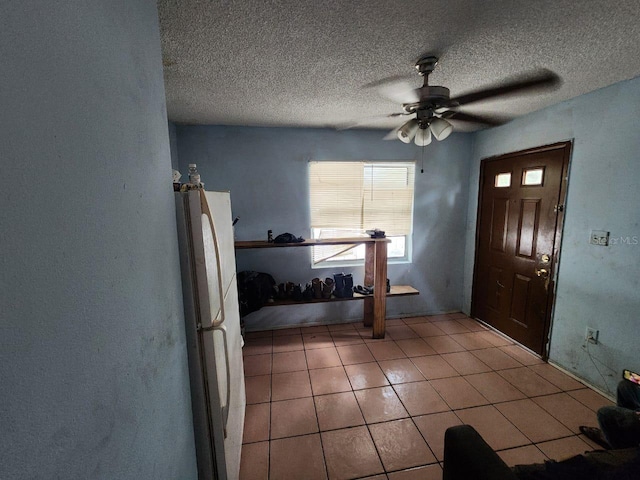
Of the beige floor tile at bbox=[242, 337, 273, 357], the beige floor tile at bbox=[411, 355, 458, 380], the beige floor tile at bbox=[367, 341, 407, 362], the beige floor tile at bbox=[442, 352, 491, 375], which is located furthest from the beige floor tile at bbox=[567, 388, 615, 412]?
the beige floor tile at bbox=[242, 337, 273, 357]

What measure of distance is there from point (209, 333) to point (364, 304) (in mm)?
2543

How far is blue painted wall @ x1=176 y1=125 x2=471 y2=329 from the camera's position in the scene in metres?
3.00

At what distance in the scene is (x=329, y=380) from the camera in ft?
7.70

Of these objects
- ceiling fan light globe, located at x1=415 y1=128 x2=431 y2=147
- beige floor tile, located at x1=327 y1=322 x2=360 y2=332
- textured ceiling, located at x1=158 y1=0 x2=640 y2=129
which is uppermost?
textured ceiling, located at x1=158 y1=0 x2=640 y2=129

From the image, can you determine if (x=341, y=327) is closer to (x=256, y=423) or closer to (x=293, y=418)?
(x=293, y=418)

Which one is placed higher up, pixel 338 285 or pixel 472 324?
pixel 338 285

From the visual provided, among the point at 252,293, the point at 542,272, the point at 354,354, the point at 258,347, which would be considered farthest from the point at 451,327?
the point at 252,293

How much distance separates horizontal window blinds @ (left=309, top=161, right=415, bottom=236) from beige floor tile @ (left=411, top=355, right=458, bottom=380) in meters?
1.49

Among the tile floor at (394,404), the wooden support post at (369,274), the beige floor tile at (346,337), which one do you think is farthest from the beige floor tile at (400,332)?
the beige floor tile at (346,337)

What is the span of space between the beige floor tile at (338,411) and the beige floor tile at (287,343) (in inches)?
31.2

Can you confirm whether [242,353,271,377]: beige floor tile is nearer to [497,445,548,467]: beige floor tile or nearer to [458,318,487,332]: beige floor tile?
[497,445,548,467]: beige floor tile

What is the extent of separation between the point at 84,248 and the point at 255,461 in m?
1.72

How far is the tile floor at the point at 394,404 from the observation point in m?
1.64

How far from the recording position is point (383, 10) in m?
1.18
